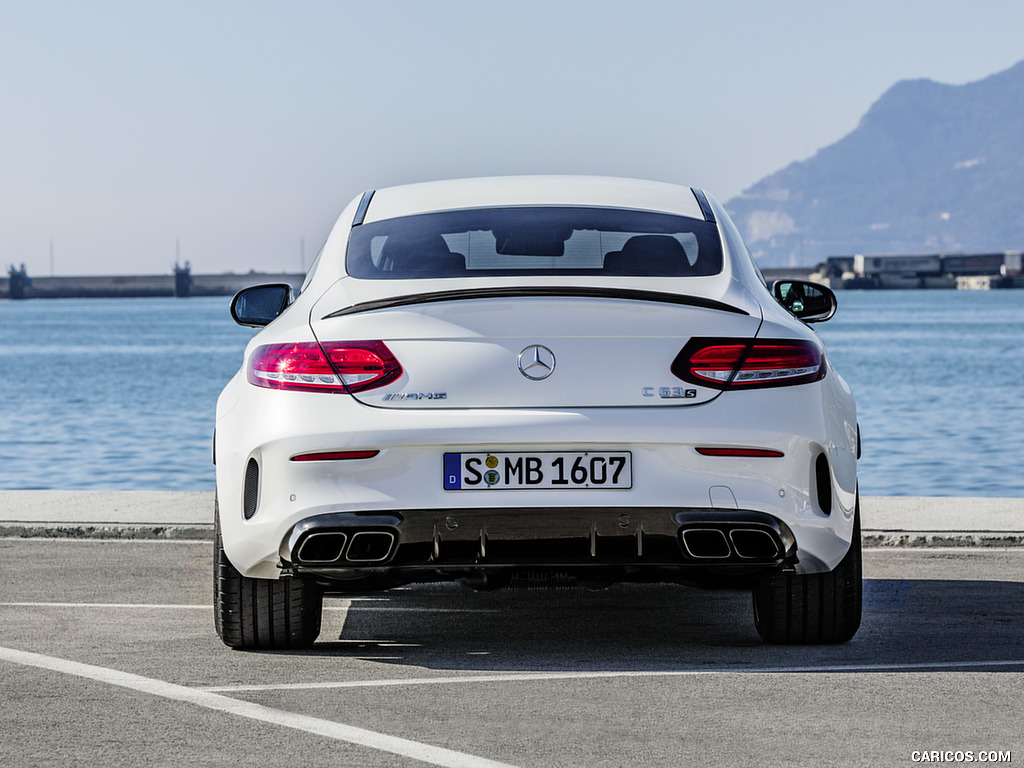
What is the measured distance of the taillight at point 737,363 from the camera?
15.6ft

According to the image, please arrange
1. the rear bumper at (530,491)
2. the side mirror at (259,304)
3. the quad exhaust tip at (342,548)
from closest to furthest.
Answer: the rear bumper at (530,491) < the quad exhaust tip at (342,548) < the side mirror at (259,304)

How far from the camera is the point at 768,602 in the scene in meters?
5.41

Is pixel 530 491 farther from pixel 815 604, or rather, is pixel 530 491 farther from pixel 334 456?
pixel 815 604

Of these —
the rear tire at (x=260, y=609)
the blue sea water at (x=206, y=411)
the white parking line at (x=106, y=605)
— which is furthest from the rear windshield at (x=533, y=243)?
the blue sea water at (x=206, y=411)

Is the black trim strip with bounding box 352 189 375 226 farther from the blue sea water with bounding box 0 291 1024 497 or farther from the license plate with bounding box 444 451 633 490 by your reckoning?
the blue sea water with bounding box 0 291 1024 497

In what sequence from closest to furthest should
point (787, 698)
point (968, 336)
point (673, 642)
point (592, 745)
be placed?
point (592, 745), point (787, 698), point (673, 642), point (968, 336)

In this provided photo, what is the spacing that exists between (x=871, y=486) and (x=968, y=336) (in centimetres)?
6509

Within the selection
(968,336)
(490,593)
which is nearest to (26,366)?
(968,336)

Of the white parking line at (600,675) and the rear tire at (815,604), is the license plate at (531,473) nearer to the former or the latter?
the white parking line at (600,675)

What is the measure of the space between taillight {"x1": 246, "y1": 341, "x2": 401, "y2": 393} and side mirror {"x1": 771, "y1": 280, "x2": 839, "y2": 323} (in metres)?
1.83

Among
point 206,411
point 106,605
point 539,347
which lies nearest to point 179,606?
point 106,605

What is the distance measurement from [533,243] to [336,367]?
3.60 feet

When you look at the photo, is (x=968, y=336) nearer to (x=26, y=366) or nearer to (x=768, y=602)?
(x=26, y=366)

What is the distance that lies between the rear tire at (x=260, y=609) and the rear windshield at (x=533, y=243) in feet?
3.59
